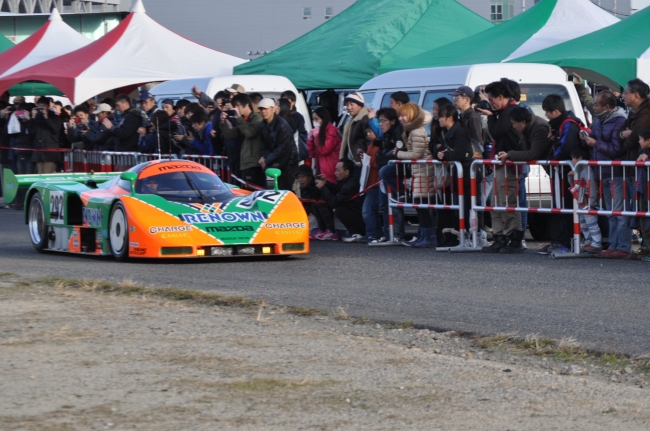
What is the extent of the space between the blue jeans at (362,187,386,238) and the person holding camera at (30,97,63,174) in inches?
392

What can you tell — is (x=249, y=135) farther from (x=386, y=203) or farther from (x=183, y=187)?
(x=183, y=187)

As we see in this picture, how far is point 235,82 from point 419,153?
21.1 ft

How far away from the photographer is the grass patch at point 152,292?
929 cm

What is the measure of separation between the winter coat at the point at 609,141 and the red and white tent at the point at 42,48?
724 inches

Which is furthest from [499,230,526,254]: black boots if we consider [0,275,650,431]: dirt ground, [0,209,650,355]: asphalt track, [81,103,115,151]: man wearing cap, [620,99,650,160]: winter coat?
[81,103,115,151]: man wearing cap

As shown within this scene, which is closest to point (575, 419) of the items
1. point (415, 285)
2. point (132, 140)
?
point (415, 285)

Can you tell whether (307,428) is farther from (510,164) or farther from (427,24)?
(427,24)

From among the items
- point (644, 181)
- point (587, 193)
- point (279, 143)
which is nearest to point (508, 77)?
point (587, 193)

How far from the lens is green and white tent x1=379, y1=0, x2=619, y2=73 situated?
20594 mm

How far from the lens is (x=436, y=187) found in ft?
45.0

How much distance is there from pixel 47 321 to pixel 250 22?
60603 millimetres

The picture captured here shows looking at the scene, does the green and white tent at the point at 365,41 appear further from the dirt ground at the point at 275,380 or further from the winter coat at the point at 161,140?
the dirt ground at the point at 275,380

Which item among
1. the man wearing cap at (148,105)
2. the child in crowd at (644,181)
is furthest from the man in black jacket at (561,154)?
the man wearing cap at (148,105)

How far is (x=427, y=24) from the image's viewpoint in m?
24.5
